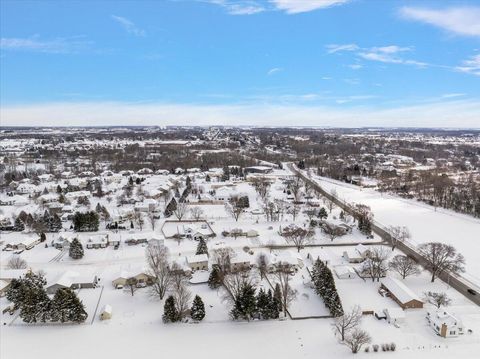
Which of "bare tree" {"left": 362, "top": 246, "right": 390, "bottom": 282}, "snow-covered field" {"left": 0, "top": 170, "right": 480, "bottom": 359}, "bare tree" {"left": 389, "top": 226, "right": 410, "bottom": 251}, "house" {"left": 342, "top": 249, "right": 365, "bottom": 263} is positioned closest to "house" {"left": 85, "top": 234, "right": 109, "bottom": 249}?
"snow-covered field" {"left": 0, "top": 170, "right": 480, "bottom": 359}

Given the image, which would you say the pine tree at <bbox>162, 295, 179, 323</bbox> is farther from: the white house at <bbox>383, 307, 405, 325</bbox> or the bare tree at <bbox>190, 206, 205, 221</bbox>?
the bare tree at <bbox>190, 206, 205, 221</bbox>

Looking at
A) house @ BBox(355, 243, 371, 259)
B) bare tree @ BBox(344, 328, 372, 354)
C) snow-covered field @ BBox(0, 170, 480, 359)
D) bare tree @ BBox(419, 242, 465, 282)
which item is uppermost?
bare tree @ BBox(419, 242, 465, 282)

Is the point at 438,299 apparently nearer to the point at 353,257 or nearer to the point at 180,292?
the point at 353,257

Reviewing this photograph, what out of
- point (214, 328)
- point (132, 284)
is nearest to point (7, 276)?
point (132, 284)

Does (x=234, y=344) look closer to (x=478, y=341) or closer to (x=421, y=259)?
(x=478, y=341)

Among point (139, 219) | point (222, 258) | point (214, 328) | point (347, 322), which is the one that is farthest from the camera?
point (139, 219)

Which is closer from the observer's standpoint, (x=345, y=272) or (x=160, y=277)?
(x=160, y=277)

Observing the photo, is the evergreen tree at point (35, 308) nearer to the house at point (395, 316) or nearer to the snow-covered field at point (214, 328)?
the snow-covered field at point (214, 328)
